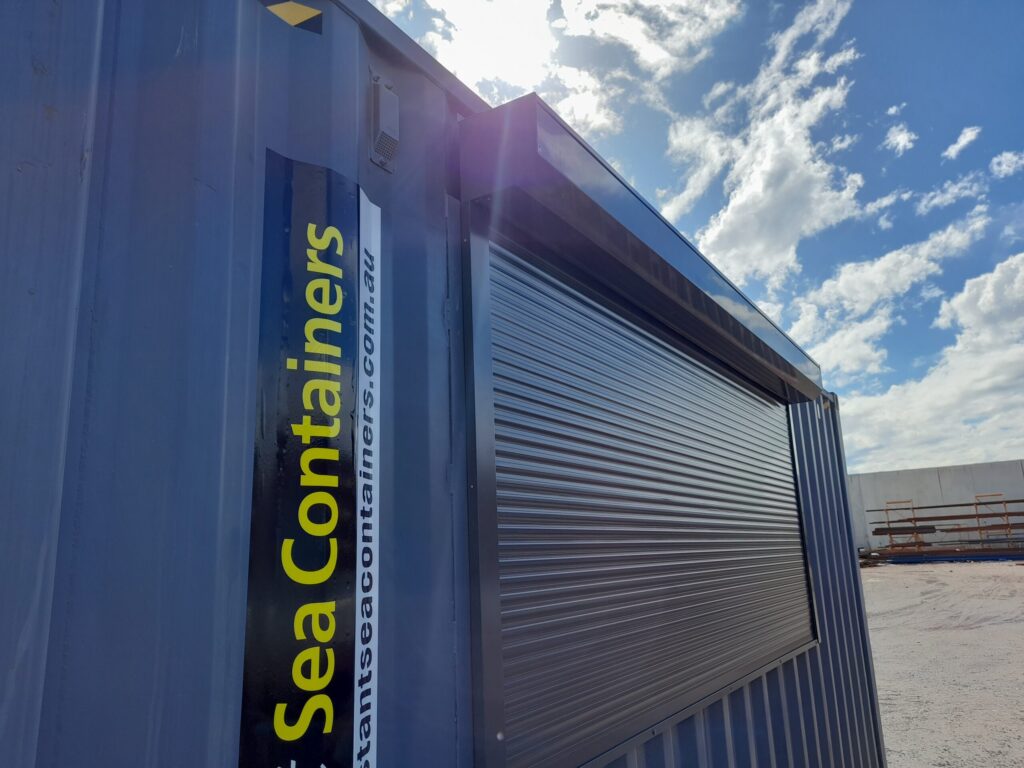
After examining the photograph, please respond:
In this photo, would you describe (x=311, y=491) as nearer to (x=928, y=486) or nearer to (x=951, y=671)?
(x=951, y=671)

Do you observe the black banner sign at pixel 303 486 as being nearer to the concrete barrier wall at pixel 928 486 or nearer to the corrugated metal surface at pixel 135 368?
the corrugated metal surface at pixel 135 368

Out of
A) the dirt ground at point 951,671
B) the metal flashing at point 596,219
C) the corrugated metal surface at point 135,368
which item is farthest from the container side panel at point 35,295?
the dirt ground at point 951,671

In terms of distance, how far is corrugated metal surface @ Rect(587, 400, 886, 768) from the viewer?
316 centimetres

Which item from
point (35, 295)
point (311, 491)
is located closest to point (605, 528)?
point (311, 491)

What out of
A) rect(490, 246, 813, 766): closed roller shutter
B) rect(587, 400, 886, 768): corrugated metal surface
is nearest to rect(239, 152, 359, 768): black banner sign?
rect(490, 246, 813, 766): closed roller shutter

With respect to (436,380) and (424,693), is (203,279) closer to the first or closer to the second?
(436,380)

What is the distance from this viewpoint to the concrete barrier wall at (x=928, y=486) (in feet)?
86.7

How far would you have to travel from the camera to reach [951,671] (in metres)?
9.28

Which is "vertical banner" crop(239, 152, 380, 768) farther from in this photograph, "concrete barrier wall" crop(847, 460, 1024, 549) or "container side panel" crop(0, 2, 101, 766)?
"concrete barrier wall" crop(847, 460, 1024, 549)

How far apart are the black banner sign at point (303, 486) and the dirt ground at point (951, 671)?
22.4 ft

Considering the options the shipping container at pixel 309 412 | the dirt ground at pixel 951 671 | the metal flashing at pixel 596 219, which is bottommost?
the dirt ground at pixel 951 671

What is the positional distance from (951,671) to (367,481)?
412 inches

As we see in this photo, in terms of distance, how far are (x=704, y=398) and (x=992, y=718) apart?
6146 millimetres

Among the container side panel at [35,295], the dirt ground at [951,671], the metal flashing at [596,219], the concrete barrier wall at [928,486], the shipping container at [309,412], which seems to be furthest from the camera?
the concrete barrier wall at [928,486]
